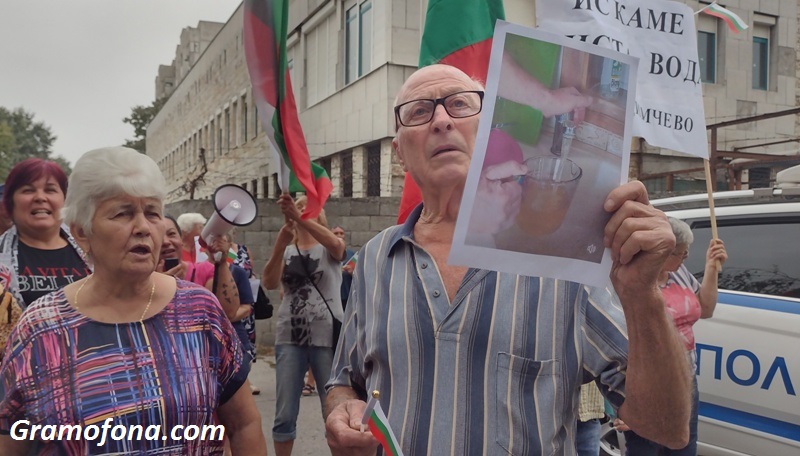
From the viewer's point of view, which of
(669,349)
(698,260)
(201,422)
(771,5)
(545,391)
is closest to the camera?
(669,349)

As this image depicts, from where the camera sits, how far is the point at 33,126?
90.4 metres

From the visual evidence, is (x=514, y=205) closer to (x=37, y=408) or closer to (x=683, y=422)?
(x=683, y=422)

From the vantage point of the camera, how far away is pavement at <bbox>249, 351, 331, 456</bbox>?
5.09 meters

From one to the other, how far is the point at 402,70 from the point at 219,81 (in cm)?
1846

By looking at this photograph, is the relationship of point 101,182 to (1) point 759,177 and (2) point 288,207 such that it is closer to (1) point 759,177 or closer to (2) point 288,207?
(2) point 288,207

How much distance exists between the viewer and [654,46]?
220cm

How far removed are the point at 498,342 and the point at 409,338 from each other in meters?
0.23

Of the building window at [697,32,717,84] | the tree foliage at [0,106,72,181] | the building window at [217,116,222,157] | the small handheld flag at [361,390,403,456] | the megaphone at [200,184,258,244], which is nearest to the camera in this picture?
the small handheld flag at [361,390,403,456]

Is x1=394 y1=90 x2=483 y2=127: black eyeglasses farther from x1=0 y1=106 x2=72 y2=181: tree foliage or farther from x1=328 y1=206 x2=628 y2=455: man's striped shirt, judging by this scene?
x1=0 y1=106 x2=72 y2=181: tree foliage

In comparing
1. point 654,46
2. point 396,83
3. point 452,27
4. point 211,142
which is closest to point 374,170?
point 396,83

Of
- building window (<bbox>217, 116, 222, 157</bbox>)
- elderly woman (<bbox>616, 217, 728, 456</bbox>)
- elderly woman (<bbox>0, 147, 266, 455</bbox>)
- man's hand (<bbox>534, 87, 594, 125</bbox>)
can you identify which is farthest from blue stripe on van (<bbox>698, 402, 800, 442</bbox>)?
building window (<bbox>217, 116, 222, 157</bbox>)

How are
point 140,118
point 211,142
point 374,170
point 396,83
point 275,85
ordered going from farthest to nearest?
point 140,118, point 211,142, point 374,170, point 396,83, point 275,85

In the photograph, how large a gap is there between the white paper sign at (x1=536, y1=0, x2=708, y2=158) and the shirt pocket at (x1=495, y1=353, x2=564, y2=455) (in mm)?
1049

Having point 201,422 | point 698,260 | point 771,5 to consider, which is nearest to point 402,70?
point 698,260
